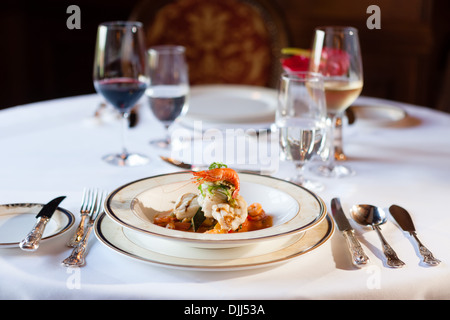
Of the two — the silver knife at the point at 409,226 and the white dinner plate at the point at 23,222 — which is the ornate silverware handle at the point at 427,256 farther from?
the white dinner plate at the point at 23,222

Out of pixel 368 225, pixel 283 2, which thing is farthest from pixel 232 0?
pixel 368 225

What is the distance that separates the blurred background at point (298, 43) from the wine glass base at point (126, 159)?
243 centimetres

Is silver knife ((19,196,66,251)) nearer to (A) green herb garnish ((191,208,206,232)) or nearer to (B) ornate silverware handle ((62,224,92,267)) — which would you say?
(B) ornate silverware handle ((62,224,92,267))

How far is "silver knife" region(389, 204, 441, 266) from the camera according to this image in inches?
31.2

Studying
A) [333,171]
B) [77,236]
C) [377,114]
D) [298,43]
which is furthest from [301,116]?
[298,43]

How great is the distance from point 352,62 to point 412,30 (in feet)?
8.27

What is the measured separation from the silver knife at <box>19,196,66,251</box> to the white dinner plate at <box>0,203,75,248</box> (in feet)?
0.04

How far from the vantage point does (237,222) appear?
79 centimetres

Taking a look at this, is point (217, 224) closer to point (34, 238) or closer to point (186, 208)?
point (186, 208)

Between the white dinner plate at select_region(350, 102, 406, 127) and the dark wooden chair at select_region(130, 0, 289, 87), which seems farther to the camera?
the dark wooden chair at select_region(130, 0, 289, 87)

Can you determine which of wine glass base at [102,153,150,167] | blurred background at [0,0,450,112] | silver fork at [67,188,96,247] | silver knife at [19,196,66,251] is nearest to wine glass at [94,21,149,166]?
wine glass base at [102,153,150,167]

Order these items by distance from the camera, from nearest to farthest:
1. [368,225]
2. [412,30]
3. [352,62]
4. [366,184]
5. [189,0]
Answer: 1. [368,225]
2. [366,184]
3. [352,62]
4. [189,0]
5. [412,30]
